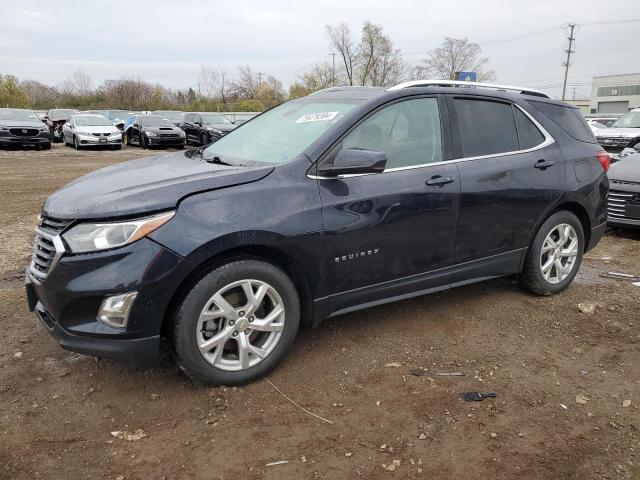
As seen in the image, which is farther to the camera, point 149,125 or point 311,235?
point 149,125

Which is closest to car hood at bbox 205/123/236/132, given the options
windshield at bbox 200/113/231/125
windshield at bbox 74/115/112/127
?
windshield at bbox 200/113/231/125

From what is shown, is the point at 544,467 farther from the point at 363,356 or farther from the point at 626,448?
the point at 363,356

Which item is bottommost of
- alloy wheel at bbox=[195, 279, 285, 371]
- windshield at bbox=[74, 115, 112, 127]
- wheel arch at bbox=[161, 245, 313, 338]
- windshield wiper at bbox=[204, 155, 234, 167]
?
alloy wheel at bbox=[195, 279, 285, 371]

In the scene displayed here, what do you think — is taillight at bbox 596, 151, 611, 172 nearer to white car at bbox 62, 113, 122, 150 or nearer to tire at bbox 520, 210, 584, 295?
tire at bbox 520, 210, 584, 295

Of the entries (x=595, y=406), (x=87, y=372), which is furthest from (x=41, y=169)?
(x=595, y=406)

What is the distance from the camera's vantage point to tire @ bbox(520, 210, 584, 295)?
440cm

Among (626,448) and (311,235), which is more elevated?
(311,235)

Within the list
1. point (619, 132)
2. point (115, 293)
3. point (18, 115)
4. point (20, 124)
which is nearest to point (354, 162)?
point (115, 293)

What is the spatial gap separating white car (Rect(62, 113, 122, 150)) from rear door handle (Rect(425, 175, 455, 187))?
1892 cm

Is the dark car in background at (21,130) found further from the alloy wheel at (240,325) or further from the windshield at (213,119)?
the alloy wheel at (240,325)

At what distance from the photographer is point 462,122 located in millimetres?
3912

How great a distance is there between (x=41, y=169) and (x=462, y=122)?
1310 centimetres

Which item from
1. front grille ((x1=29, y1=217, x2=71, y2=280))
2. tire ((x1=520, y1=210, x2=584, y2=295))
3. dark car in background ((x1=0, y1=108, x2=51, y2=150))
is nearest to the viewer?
front grille ((x1=29, y1=217, x2=71, y2=280))

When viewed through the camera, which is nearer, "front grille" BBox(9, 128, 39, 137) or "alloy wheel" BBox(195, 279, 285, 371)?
"alloy wheel" BBox(195, 279, 285, 371)
